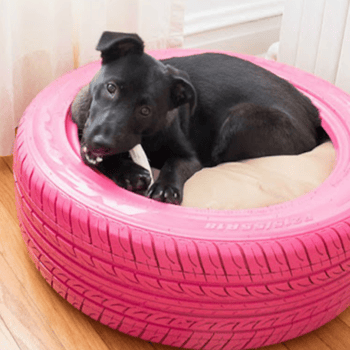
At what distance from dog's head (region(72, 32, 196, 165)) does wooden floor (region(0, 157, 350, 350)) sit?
0.49 m

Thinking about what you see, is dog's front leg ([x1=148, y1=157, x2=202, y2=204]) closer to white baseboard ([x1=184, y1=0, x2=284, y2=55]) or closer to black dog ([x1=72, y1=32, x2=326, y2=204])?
black dog ([x1=72, y1=32, x2=326, y2=204])

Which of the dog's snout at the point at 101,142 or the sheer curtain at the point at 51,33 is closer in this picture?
the dog's snout at the point at 101,142

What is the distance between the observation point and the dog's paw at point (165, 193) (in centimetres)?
160

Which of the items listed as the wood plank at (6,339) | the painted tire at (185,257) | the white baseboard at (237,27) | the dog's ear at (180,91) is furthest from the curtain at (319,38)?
the wood plank at (6,339)

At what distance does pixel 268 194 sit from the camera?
171cm

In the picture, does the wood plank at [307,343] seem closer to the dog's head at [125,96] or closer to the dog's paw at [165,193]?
the dog's paw at [165,193]

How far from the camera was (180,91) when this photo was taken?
5.47 feet

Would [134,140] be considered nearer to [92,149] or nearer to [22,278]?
[92,149]

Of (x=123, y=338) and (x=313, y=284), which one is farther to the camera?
(x=123, y=338)

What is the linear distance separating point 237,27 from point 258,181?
1.65 m

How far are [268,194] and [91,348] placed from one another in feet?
2.42

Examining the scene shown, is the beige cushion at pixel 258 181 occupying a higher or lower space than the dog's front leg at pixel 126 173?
lower

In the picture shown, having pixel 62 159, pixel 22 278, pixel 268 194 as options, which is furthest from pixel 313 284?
pixel 22 278

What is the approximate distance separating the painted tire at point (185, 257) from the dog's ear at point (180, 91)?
1.19 feet
